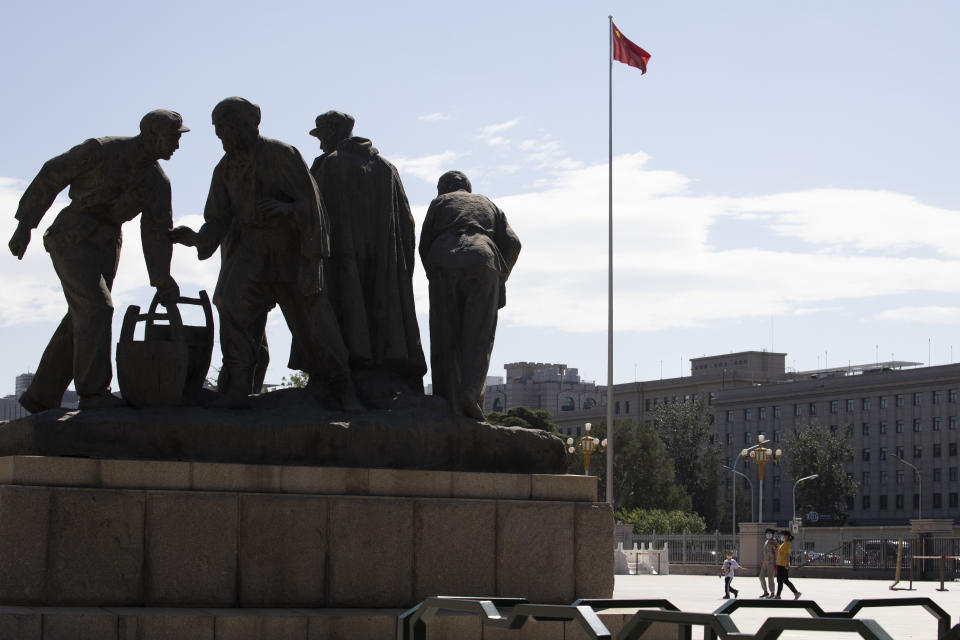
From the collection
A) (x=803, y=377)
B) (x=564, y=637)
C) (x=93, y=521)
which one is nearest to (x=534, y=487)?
(x=564, y=637)

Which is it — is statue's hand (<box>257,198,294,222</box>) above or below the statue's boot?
above

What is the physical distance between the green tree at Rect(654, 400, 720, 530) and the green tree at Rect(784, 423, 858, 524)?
460 centimetres

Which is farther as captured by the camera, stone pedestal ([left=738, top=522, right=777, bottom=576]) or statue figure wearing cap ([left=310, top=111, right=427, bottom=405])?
stone pedestal ([left=738, top=522, right=777, bottom=576])

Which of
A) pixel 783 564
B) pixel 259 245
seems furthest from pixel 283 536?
pixel 783 564

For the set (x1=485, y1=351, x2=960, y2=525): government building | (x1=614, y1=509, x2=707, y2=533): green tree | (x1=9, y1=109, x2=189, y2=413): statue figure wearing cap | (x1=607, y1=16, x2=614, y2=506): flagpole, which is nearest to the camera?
(x1=9, y1=109, x2=189, y2=413): statue figure wearing cap

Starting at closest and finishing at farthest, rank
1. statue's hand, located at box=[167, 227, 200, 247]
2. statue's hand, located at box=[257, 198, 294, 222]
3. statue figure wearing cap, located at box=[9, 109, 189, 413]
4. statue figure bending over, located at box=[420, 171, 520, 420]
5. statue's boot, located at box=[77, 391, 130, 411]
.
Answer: statue's boot, located at box=[77, 391, 130, 411], statue figure wearing cap, located at box=[9, 109, 189, 413], statue's hand, located at box=[257, 198, 294, 222], statue's hand, located at box=[167, 227, 200, 247], statue figure bending over, located at box=[420, 171, 520, 420]

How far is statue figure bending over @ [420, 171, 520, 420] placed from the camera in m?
10.4

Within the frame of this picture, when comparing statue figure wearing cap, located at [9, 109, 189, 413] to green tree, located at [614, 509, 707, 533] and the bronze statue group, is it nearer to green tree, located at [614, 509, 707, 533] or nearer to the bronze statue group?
the bronze statue group

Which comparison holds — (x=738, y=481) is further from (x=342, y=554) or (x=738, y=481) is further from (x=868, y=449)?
(x=342, y=554)

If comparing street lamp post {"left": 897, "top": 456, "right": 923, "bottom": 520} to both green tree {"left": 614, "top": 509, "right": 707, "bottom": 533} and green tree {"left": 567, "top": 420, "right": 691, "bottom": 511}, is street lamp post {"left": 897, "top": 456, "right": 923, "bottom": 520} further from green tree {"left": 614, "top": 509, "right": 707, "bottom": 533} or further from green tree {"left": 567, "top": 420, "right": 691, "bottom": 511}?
green tree {"left": 614, "top": 509, "right": 707, "bottom": 533}

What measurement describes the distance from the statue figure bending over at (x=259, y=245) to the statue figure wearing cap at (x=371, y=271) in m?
0.39

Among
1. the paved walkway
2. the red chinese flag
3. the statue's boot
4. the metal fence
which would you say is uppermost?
the red chinese flag

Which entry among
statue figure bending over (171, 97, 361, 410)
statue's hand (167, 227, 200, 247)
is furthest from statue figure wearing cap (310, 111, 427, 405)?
statue's hand (167, 227, 200, 247)

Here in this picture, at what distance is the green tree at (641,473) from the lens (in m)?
66.7
